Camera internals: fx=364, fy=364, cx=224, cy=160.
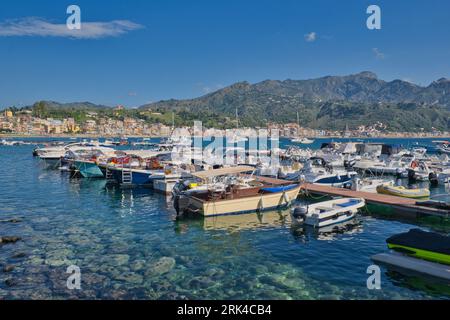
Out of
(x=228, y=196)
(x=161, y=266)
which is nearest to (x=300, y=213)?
(x=228, y=196)

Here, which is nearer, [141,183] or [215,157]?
[141,183]

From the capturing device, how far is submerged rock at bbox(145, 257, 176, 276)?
15.2 metres

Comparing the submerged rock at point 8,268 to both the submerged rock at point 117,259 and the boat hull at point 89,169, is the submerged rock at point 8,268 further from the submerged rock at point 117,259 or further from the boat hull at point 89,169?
the boat hull at point 89,169

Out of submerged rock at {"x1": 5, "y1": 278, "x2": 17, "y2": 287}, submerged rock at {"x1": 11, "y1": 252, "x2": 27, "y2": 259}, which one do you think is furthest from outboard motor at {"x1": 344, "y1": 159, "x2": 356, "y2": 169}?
submerged rock at {"x1": 5, "y1": 278, "x2": 17, "y2": 287}

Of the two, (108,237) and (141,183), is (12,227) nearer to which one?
(108,237)

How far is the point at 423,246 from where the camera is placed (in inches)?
587

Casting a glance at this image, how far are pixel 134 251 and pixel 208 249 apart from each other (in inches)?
144

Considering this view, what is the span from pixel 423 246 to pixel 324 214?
774 centimetres

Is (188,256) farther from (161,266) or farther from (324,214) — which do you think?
(324,214)

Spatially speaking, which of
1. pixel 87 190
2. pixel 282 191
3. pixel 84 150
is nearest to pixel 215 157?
pixel 87 190

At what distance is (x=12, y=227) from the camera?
22.4m

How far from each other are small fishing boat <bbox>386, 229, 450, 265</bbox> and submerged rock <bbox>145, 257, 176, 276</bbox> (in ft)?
31.6

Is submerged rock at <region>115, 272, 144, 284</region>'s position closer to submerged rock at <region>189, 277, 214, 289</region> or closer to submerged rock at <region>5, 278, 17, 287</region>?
submerged rock at <region>189, 277, 214, 289</region>
